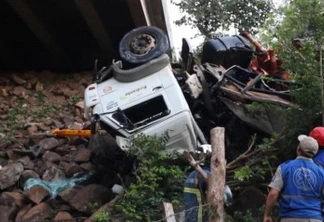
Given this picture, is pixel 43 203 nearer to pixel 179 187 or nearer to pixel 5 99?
pixel 179 187

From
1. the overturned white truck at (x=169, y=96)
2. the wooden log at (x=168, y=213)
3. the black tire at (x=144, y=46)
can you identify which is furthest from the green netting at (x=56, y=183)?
the wooden log at (x=168, y=213)

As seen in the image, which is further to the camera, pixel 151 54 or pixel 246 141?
pixel 151 54

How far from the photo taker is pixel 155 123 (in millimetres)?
8422

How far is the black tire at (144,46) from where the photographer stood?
30.5 feet

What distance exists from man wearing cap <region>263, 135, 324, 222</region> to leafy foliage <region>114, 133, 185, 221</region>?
1672 mm

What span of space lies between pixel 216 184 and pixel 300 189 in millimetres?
869

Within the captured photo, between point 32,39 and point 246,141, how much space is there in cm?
838

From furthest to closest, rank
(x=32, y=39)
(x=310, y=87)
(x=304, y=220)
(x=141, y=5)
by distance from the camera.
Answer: (x=32, y=39), (x=141, y=5), (x=310, y=87), (x=304, y=220)

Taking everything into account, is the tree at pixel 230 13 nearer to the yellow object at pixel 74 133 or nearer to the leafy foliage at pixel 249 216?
the yellow object at pixel 74 133

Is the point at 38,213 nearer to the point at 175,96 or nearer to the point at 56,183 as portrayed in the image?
the point at 56,183

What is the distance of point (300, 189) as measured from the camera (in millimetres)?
5289

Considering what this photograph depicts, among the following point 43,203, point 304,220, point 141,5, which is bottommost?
point 304,220

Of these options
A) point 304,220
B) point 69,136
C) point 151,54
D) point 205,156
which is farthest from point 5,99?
point 304,220

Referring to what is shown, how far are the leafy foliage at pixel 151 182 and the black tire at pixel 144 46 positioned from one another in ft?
5.11
